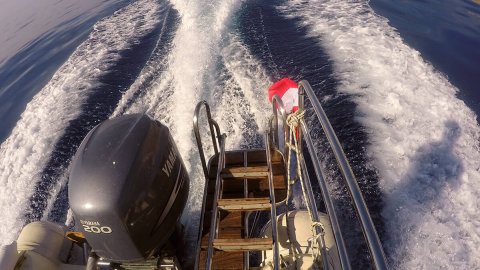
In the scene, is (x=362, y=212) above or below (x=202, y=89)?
above

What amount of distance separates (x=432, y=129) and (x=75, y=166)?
4261mm

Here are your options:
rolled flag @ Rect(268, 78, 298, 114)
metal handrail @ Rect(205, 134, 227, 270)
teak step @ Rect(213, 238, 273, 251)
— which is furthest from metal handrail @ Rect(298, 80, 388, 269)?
rolled flag @ Rect(268, 78, 298, 114)

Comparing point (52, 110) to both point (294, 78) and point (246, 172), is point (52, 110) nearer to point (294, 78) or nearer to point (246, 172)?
point (294, 78)

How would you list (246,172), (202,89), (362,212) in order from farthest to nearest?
(202,89)
(246,172)
(362,212)

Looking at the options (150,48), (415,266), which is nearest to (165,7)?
(150,48)

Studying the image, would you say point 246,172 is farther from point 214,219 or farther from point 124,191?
point 124,191

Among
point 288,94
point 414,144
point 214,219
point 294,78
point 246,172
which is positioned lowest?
point 414,144

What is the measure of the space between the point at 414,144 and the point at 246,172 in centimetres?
243

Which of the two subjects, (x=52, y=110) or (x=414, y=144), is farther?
(x=52, y=110)

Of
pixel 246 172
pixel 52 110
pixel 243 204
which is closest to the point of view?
pixel 243 204

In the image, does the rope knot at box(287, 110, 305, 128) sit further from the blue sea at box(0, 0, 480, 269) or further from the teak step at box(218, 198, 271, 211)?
the blue sea at box(0, 0, 480, 269)

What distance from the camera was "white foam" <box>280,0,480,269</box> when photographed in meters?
3.36

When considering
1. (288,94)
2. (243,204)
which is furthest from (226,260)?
(288,94)

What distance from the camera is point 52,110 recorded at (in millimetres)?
6344
